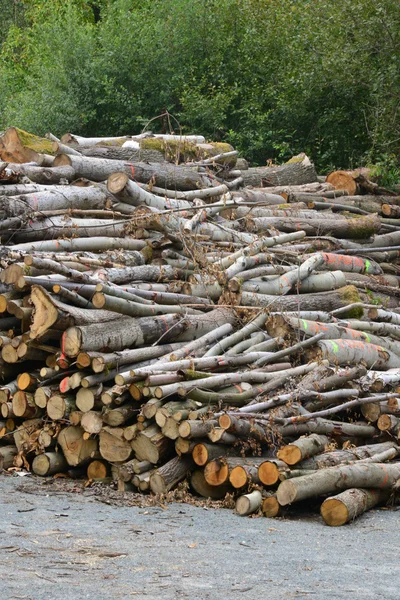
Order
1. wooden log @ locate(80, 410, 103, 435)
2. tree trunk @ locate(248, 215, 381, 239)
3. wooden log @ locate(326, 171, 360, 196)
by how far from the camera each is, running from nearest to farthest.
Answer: wooden log @ locate(80, 410, 103, 435) < tree trunk @ locate(248, 215, 381, 239) < wooden log @ locate(326, 171, 360, 196)

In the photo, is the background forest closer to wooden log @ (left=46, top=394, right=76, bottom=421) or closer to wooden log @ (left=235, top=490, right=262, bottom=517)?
wooden log @ (left=46, top=394, right=76, bottom=421)

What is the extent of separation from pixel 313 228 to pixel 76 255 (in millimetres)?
4577

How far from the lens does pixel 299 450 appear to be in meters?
7.08

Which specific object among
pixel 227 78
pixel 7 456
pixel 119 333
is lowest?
pixel 7 456

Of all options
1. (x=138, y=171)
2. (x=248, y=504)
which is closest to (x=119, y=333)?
(x=248, y=504)

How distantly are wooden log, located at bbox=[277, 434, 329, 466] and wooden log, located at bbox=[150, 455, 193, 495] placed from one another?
79 cm

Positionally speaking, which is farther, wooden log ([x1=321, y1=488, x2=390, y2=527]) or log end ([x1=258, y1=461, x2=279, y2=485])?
log end ([x1=258, y1=461, x2=279, y2=485])

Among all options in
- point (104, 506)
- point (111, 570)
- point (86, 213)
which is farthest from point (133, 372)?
point (86, 213)

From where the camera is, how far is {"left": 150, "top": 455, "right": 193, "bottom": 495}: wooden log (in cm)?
725

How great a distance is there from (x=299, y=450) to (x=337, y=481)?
0.39 metres

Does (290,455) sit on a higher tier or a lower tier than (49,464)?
higher

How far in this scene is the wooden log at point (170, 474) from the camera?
286 inches

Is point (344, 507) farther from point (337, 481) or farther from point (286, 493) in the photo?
point (286, 493)

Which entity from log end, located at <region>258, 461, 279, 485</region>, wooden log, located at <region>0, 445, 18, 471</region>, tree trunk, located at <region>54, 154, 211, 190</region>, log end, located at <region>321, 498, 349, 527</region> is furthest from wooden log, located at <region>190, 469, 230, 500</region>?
tree trunk, located at <region>54, 154, 211, 190</region>
